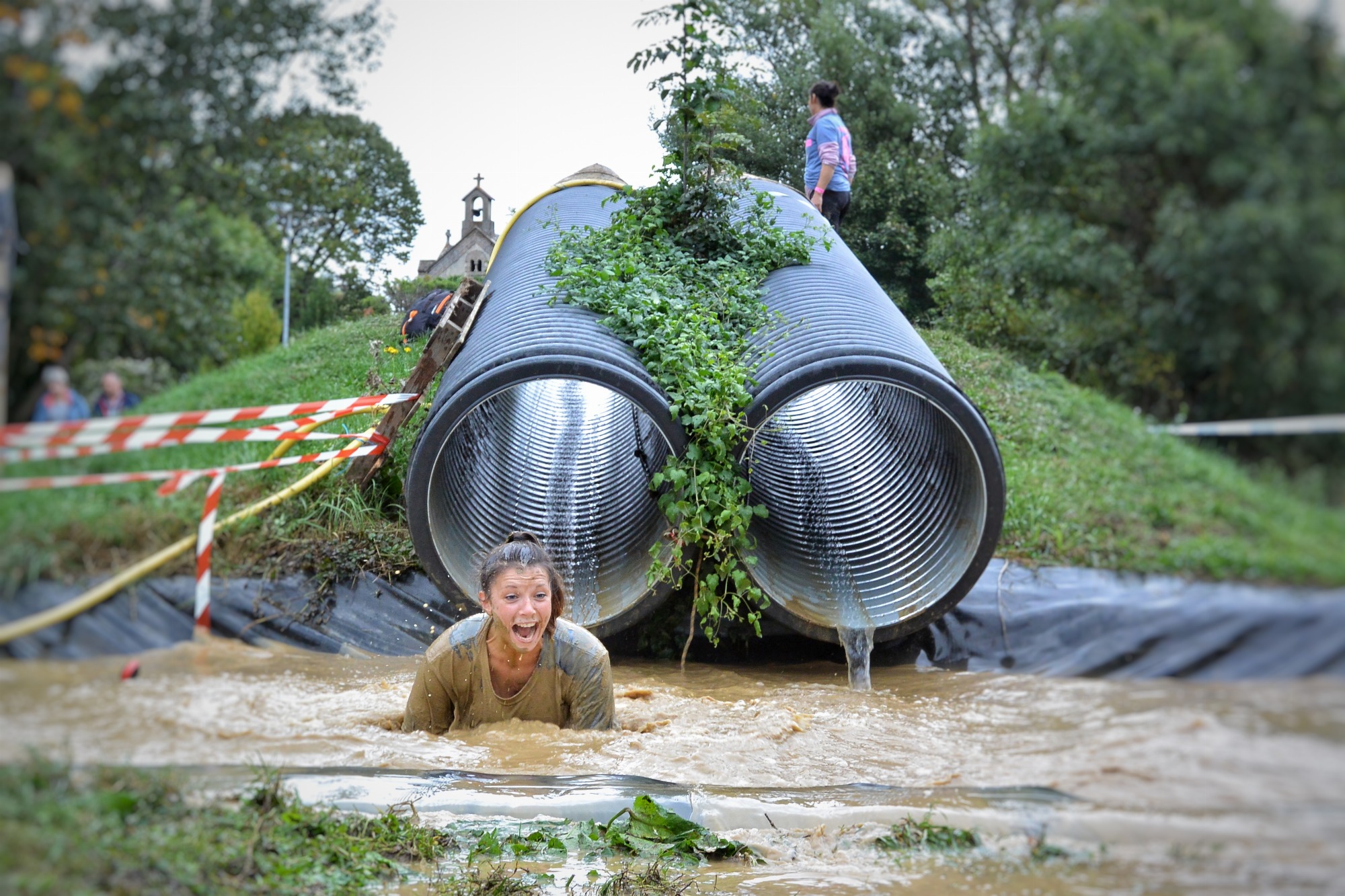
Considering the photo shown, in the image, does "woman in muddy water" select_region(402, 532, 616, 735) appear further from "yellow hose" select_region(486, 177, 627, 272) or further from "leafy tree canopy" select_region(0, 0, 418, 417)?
"leafy tree canopy" select_region(0, 0, 418, 417)

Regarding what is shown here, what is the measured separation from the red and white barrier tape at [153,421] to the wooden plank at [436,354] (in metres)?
0.20

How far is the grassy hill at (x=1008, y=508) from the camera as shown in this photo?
1.58 metres

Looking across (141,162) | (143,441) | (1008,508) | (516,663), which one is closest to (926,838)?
(1008,508)

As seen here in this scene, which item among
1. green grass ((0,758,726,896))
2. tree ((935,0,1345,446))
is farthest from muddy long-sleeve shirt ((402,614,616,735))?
tree ((935,0,1345,446))

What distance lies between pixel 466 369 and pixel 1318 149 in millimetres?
2185

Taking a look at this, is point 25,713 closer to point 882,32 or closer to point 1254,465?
point 1254,465

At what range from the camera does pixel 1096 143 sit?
1.93 metres

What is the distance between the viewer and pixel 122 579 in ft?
6.12

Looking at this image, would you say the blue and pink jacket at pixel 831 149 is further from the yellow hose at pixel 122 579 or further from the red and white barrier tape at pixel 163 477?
the yellow hose at pixel 122 579

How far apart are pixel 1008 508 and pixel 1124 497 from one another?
1.31 metres

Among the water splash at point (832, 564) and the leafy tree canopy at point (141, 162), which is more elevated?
the leafy tree canopy at point (141, 162)

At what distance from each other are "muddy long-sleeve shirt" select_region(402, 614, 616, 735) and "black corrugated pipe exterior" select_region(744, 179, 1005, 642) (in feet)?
2.17

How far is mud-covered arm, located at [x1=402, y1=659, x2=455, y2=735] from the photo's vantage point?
3.50 metres

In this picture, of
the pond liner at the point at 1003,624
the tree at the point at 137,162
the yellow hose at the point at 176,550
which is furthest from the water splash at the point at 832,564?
the tree at the point at 137,162
